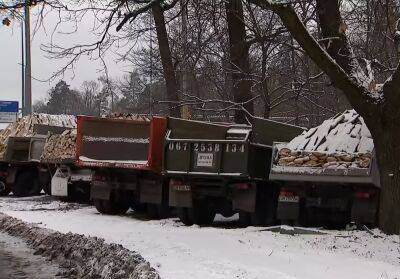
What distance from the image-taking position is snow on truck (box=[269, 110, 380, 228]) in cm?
1057

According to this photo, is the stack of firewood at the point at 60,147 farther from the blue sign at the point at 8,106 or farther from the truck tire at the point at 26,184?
the blue sign at the point at 8,106

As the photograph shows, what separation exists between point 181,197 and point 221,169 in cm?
118

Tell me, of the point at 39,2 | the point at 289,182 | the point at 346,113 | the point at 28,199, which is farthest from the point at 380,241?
the point at 28,199

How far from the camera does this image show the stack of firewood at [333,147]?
1062 cm

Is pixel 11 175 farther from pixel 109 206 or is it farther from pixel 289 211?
pixel 289 211

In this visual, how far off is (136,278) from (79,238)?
3388 millimetres

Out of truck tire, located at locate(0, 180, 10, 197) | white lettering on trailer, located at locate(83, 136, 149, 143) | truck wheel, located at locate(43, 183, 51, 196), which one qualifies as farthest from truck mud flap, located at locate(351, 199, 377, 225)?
truck tire, located at locate(0, 180, 10, 197)

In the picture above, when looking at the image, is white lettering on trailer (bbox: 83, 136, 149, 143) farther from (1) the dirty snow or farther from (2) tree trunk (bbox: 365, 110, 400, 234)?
(2) tree trunk (bbox: 365, 110, 400, 234)

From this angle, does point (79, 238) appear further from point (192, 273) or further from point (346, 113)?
point (346, 113)

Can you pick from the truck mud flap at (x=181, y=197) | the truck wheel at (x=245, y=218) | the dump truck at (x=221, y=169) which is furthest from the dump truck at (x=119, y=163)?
the truck wheel at (x=245, y=218)

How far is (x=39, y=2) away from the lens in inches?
389

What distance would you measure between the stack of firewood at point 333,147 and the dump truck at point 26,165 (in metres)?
11.1

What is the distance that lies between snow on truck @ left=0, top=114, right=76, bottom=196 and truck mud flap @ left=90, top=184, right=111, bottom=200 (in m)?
5.32

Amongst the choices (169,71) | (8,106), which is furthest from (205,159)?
(8,106)
